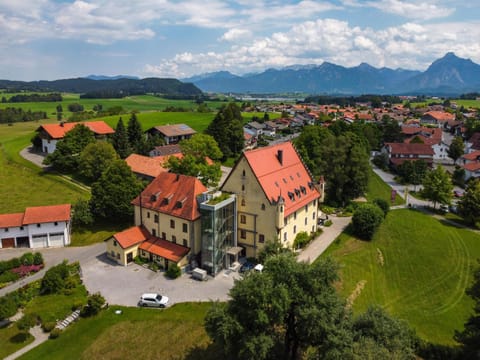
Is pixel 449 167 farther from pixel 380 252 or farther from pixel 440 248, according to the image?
pixel 380 252

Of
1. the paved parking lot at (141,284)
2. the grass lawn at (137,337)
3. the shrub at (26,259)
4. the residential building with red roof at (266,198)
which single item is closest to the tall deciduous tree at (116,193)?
the paved parking lot at (141,284)

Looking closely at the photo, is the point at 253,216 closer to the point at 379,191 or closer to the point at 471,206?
the point at 471,206

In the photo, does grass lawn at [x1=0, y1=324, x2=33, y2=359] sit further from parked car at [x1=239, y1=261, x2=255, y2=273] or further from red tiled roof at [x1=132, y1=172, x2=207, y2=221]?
parked car at [x1=239, y1=261, x2=255, y2=273]

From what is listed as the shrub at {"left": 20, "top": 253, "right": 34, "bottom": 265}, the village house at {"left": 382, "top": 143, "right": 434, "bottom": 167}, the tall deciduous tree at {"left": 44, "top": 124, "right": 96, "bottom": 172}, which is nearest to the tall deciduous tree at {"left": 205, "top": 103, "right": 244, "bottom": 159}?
the tall deciduous tree at {"left": 44, "top": 124, "right": 96, "bottom": 172}

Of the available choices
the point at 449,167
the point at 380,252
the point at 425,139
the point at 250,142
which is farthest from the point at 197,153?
the point at 425,139

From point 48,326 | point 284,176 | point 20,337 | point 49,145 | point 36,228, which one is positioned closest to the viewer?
point 20,337

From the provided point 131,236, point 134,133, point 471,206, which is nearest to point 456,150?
point 471,206
